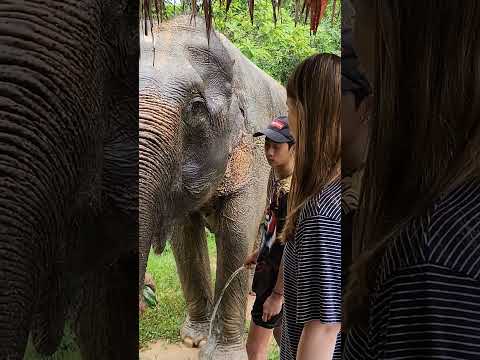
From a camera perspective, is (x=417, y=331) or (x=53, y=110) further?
(x=53, y=110)

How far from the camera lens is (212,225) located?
2.14 metres

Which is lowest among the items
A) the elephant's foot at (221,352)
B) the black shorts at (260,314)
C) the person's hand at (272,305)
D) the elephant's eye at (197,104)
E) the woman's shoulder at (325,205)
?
the elephant's foot at (221,352)

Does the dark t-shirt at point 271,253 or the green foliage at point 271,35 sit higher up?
the green foliage at point 271,35

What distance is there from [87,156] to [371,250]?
287mm

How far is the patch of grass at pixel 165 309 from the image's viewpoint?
1.78 meters

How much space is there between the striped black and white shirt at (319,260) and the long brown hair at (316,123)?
4 cm

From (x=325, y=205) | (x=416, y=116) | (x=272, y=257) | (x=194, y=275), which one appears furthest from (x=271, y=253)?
(x=194, y=275)

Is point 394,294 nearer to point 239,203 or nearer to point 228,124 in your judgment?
point 228,124

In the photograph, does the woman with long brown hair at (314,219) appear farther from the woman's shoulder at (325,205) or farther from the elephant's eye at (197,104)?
the elephant's eye at (197,104)

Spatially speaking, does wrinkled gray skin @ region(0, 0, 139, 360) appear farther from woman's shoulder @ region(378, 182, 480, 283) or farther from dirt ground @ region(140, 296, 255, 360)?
dirt ground @ region(140, 296, 255, 360)

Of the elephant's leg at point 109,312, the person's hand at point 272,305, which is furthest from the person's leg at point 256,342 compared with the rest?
the elephant's leg at point 109,312

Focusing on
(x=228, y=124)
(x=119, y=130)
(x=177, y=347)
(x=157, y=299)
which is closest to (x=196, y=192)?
(x=228, y=124)

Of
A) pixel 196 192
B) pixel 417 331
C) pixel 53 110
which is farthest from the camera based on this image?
pixel 196 192

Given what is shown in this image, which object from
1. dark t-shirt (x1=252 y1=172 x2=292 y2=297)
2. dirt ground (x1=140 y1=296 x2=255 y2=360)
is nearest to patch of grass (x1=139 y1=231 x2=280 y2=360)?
dirt ground (x1=140 y1=296 x2=255 y2=360)
